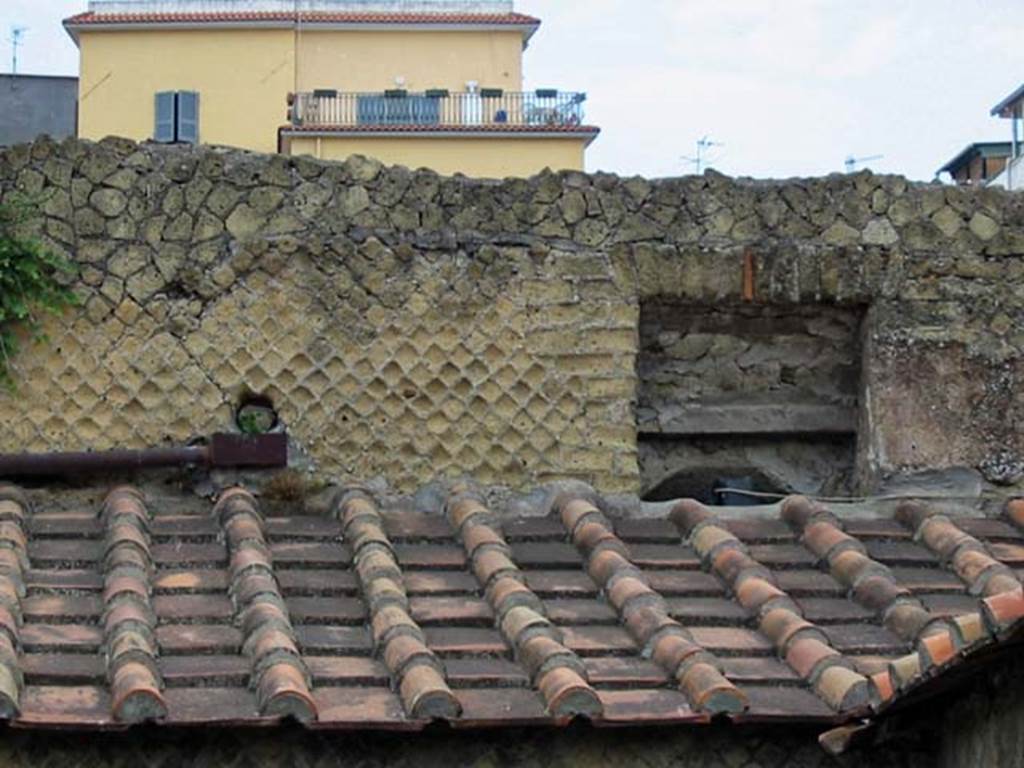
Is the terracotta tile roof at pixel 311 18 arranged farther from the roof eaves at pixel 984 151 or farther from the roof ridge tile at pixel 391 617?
the roof ridge tile at pixel 391 617

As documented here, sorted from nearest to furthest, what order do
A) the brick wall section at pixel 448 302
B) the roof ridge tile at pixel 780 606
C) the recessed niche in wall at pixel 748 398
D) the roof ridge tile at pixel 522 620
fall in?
the roof ridge tile at pixel 522 620, the roof ridge tile at pixel 780 606, the brick wall section at pixel 448 302, the recessed niche in wall at pixel 748 398

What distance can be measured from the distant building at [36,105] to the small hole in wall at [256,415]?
17520 millimetres

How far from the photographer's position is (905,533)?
777 cm

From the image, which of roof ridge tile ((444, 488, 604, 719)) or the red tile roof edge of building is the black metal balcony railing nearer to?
the red tile roof edge of building

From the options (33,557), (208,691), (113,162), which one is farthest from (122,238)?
(208,691)

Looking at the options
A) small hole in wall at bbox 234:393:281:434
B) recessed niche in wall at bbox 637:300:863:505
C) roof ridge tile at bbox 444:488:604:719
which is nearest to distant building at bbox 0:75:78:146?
small hole in wall at bbox 234:393:281:434

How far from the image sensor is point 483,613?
6.79 m

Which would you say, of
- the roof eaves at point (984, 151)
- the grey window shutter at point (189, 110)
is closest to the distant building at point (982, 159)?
the roof eaves at point (984, 151)

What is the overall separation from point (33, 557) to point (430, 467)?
165cm

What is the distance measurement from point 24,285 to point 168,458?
0.88m

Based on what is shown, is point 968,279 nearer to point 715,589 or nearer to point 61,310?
point 715,589

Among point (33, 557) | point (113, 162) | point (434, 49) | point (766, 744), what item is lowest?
point (766, 744)

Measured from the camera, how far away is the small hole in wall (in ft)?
25.9

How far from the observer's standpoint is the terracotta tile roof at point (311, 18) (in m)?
32.4
